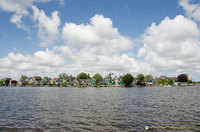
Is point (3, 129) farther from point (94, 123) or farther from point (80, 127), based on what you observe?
point (94, 123)

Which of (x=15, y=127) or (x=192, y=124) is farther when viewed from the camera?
(x=192, y=124)

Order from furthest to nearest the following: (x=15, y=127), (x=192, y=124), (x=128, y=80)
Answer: (x=128, y=80) < (x=192, y=124) < (x=15, y=127)

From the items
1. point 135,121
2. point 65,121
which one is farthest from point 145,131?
point 65,121

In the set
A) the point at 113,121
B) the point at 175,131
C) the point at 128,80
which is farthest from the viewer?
the point at 128,80

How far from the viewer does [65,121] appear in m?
18.6

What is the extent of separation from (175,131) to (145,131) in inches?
118

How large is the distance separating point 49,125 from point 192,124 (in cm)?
1703

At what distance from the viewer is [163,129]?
15.3 metres

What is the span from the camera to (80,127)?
16.2 meters

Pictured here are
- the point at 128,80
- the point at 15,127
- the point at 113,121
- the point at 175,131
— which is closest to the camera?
the point at 175,131

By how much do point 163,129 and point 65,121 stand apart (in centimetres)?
1167

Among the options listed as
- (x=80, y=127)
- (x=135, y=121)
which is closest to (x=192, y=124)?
(x=135, y=121)

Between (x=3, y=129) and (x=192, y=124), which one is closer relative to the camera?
(x=3, y=129)

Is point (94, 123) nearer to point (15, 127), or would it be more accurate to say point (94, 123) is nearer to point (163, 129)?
point (163, 129)
